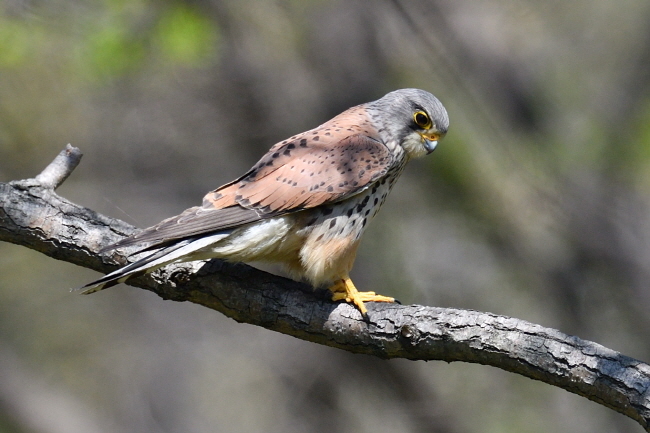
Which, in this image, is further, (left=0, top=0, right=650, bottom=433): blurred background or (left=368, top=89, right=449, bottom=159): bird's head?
(left=0, top=0, right=650, bottom=433): blurred background

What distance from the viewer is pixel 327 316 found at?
3.87 m

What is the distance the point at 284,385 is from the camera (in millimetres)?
7648

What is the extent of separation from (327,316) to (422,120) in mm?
1448

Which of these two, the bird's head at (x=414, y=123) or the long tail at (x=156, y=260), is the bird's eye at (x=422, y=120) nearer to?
the bird's head at (x=414, y=123)

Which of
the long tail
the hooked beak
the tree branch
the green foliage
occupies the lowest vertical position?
the long tail

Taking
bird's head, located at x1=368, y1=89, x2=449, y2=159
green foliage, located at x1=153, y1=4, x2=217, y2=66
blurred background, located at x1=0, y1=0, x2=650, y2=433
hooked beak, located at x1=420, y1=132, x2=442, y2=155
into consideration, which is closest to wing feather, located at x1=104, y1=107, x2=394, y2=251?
bird's head, located at x1=368, y1=89, x2=449, y2=159

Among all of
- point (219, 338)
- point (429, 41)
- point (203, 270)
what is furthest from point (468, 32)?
point (203, 270)

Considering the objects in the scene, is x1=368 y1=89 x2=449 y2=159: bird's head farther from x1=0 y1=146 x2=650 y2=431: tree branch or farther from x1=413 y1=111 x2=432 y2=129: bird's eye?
x1=0 y1=146 x2=650 y2=431: tree branch

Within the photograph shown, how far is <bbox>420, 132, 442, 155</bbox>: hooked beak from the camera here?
15.0 ft

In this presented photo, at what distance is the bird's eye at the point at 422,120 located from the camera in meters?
4.55

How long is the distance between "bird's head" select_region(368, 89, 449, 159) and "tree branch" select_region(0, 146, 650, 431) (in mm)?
1149

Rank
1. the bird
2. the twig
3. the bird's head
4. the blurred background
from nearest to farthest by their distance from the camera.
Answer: the bird < the twig < the bird's head < the blurred background

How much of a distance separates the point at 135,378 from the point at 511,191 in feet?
15.4

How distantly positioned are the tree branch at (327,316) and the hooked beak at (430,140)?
1195mm
